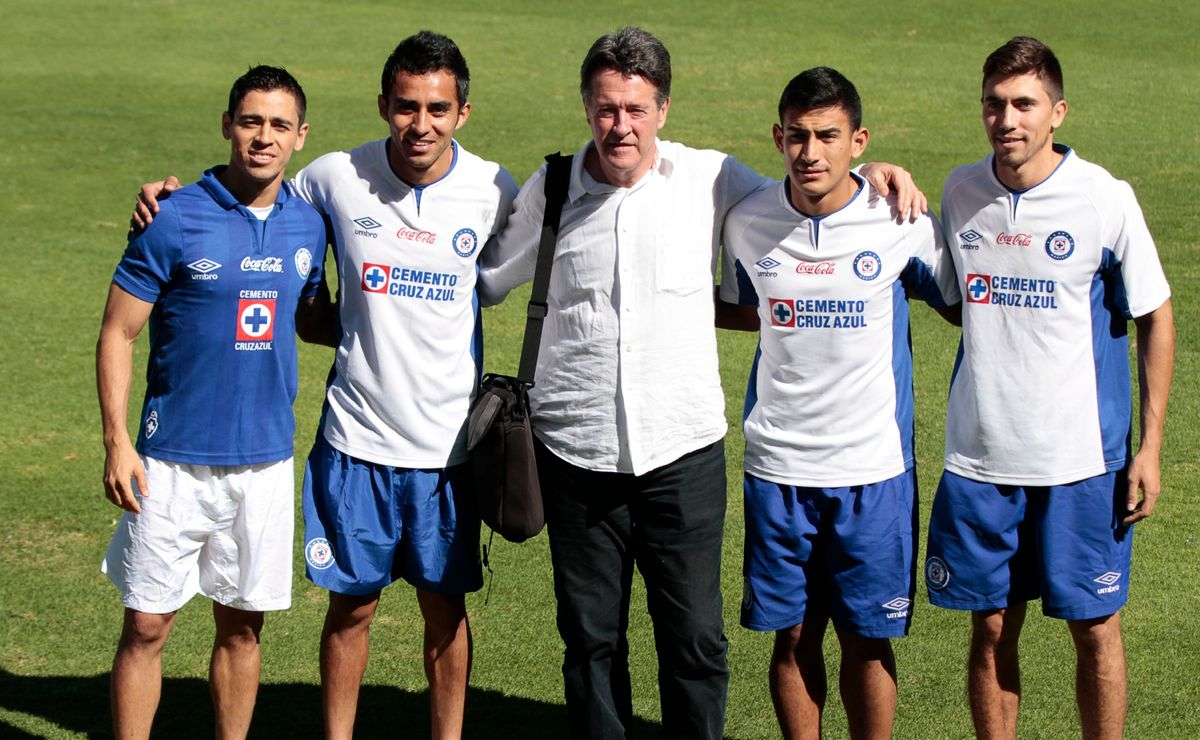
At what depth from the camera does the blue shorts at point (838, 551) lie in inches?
183

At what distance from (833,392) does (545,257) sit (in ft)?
3.08

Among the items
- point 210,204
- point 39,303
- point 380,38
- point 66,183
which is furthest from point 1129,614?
point 380,38

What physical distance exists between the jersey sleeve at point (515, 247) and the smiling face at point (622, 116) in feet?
1.02

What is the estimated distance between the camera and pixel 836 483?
462cm

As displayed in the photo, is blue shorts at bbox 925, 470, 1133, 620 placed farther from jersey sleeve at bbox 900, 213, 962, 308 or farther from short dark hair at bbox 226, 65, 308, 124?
short dark hair at bbox 226, 65, 308, 124

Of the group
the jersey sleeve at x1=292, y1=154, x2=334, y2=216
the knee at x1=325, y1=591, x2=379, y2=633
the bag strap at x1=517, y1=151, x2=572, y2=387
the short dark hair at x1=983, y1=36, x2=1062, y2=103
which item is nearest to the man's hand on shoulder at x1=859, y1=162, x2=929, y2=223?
the short dark hair at x1=983, y1=36, x2=1062, y2=103

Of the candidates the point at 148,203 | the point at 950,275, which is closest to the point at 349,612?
the point at 148,203

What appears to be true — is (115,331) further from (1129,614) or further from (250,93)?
(1129,614)

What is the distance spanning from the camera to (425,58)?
15.3ft

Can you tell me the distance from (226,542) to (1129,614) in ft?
11.7

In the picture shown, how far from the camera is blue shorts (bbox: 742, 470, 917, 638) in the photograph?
4.66 meters

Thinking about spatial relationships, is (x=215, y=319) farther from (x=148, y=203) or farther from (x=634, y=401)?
(x=634, y=401)

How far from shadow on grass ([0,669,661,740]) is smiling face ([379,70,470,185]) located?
204 centimetres

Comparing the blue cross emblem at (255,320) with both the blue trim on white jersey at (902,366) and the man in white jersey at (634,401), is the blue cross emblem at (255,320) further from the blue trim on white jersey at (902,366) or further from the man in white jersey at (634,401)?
the blue trim on white jersey at (902,366)
